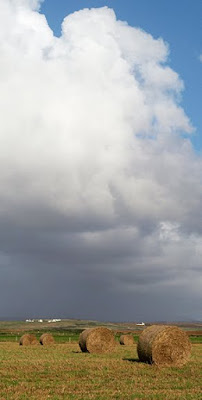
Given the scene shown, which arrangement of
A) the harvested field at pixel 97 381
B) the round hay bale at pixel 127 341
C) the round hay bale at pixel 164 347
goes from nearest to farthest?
the harvested field at pixel 97 381 → the round hay bale at pixel 164 347 → the round hay bale at pixel 127 341

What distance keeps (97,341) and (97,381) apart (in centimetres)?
1577

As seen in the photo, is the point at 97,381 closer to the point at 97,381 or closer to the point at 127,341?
the point at 97,381

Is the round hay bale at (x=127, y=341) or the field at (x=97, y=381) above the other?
the round hay bale at (x=127, y=341)

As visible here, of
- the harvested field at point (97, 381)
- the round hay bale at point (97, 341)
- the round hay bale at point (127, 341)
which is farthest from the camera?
the round hay bale at point (127, 341)

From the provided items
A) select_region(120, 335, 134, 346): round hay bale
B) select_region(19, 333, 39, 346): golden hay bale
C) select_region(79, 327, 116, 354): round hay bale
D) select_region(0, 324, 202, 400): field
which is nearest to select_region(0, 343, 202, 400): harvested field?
select_region(0, 324, 202, 400): field

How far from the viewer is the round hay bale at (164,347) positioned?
985 inches

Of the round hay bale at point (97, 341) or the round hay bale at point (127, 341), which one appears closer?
the round hay bale at point (97, 341)

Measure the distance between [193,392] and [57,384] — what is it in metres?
4.70

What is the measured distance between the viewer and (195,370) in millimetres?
22516

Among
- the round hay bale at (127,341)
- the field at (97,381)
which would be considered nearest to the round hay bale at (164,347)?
the field at (97,381)

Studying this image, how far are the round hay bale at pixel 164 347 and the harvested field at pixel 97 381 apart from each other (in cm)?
69

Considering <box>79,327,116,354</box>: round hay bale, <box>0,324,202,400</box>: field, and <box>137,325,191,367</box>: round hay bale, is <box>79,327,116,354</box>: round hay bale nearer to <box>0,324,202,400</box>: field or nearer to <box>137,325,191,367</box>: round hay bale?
<box>137,325,191,367</box>: round hay bale

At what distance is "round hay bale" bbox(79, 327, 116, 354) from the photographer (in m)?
33.4

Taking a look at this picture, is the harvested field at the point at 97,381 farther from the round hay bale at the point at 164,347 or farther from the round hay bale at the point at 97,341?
the round hay bale at the point at 97,341
